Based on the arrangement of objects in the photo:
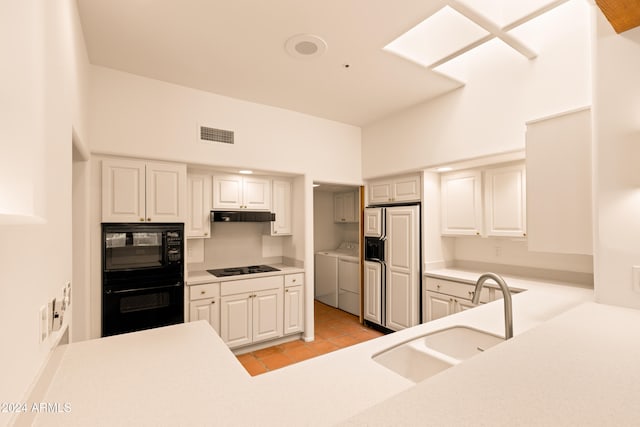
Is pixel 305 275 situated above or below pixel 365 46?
below

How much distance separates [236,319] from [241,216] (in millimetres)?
1150

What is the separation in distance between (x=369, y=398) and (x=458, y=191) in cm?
313

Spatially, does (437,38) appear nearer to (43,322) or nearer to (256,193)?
(256,193)

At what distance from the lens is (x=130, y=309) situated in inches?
106

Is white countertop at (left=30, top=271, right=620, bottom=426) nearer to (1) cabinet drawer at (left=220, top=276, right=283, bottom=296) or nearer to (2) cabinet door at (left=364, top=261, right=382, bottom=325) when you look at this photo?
(1) cabinet drawer at (left=220, top=276, right=283, bottom=296)

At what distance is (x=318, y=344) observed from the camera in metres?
3.65

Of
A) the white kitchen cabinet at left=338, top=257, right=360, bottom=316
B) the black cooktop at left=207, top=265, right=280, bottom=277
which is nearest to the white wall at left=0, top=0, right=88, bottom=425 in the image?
the black cooktop at left=207, top=265, right=280, bottom=277

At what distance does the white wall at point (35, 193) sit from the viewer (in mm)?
701

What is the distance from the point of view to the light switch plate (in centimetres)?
140

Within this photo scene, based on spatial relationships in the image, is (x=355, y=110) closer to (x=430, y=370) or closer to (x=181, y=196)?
(x=181, y=196)

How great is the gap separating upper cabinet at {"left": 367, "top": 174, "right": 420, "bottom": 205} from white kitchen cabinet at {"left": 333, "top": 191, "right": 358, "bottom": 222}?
1.14m

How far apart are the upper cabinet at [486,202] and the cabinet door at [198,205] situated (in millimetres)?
2852

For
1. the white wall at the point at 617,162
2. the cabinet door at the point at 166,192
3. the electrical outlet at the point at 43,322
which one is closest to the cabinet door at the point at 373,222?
the cabinet door at the point at 166,192

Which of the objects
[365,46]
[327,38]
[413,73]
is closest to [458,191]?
[413,73]
